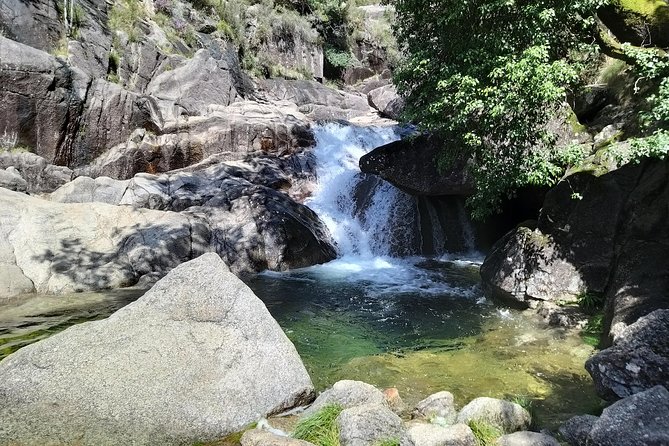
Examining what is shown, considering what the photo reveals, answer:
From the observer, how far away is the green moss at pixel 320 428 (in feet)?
15.2

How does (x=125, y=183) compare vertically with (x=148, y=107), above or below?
below

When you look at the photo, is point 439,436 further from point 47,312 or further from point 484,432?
point 47,312

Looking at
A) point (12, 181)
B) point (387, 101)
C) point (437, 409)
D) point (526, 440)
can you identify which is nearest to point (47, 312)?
point (12, 181)

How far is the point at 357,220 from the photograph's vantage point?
1745 centimetres

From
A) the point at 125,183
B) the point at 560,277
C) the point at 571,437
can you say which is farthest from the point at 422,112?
the point at 125,183

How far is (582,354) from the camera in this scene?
293 inches

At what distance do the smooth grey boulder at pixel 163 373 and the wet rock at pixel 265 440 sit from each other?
0.23 meters

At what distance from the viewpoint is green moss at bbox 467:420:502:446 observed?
4.57 m

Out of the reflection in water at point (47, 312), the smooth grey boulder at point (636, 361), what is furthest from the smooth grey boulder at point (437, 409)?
the reflection in water at point (47, 312)

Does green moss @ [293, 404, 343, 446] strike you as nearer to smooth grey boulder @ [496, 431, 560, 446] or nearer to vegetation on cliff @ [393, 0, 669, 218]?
smooth grey boulder @ [496, 431, 560, 446]

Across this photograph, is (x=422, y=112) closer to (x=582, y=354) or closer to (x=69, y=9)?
(x=582, y=354)

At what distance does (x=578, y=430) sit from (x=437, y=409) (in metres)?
1.44

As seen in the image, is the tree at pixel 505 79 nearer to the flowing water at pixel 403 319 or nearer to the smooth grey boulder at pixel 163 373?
the flowing water at pixel 403 319

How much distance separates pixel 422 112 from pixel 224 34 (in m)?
21.2
